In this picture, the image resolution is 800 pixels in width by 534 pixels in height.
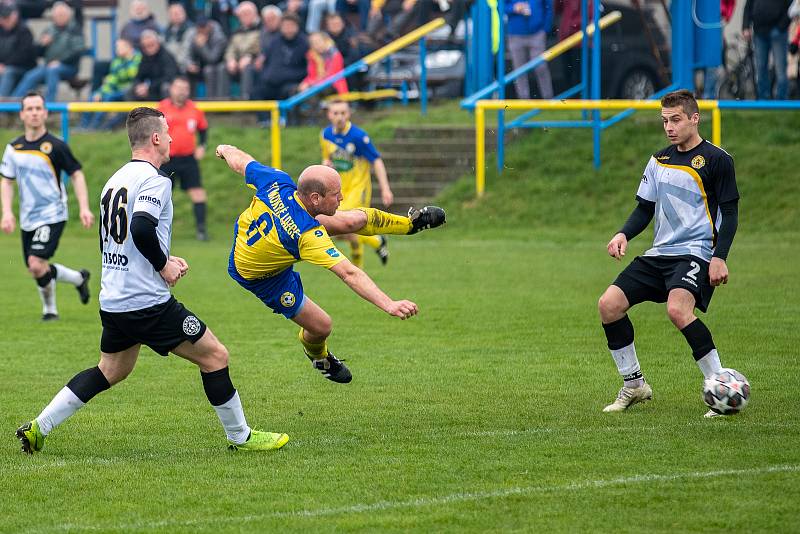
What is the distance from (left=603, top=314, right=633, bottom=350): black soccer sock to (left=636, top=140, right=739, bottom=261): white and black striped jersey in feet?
1.54

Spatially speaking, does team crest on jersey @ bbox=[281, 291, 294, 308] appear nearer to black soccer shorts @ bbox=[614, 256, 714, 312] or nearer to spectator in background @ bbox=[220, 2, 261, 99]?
black soccer shorts @ bbox=[614, 256, 714, 312]

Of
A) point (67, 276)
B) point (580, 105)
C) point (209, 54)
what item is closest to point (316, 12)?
point (209, 54)

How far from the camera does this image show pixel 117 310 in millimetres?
6793

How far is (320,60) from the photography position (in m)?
22.7

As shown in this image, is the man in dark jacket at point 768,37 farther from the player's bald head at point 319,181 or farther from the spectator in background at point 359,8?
the player's bald head at point 319,181

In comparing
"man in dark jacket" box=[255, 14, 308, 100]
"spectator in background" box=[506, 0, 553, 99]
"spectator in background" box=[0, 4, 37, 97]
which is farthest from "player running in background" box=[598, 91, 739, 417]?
"spectator in background" box=[0, 4, 37, 97]

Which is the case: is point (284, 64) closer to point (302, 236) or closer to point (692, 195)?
point (692, 195)

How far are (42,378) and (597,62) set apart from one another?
1299 centimetres

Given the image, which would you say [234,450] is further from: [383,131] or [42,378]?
[383,131]

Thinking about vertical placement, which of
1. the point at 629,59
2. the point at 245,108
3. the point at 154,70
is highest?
the point at 629,59

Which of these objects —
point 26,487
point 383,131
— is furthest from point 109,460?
point 383,131

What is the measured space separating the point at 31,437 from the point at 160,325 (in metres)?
0.98

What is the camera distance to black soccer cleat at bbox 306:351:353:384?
866 cm

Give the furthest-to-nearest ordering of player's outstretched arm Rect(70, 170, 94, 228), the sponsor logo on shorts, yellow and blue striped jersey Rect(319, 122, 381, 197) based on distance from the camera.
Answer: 1. yellow and blue striped jersey Rect(319, 122, 381, 197)
2. player's outstretched arm Rect(70, 170, 94, 228)
3. the sponsor logo on shorts
